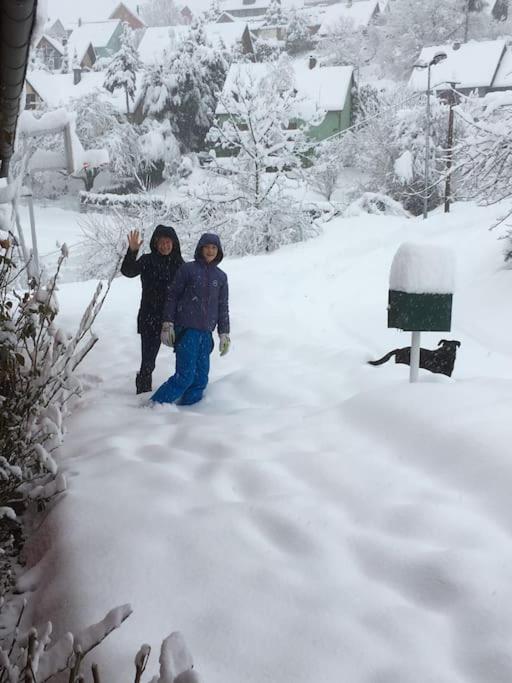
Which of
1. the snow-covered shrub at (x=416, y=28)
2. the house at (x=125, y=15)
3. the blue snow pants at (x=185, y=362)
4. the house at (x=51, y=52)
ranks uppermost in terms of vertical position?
the house at (x=125, y=15)

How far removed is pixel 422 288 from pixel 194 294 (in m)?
1.80

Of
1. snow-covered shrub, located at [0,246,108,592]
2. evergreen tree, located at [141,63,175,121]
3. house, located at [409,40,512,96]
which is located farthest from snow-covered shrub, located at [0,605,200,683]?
house, located at [409,40,512,96]

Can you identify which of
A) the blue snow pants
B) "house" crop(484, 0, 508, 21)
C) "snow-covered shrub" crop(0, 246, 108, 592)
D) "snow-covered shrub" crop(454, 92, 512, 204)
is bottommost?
the blue snow pants

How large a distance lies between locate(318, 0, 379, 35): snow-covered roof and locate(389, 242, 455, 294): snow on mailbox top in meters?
59.3

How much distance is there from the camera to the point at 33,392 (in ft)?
10.4

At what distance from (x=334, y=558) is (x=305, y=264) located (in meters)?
13.7

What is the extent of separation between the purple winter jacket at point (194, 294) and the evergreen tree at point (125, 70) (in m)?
33.4

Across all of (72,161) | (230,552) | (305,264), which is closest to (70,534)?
(230,552)

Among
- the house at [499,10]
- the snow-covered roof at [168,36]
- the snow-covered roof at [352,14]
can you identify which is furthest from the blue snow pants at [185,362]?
the house at [499,10]

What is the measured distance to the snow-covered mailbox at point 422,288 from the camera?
4.34 meters

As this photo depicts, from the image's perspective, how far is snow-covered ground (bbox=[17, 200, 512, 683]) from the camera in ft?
6.52

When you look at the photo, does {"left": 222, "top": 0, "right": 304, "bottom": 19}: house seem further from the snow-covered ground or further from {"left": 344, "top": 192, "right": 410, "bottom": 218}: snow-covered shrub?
the snow-covered ground

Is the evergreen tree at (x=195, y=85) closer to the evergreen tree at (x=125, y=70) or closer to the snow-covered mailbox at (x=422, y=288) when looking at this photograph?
the evergreen tree at (x=125, y=70)

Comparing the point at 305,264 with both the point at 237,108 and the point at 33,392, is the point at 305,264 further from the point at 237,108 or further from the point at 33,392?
the point at 33,392
